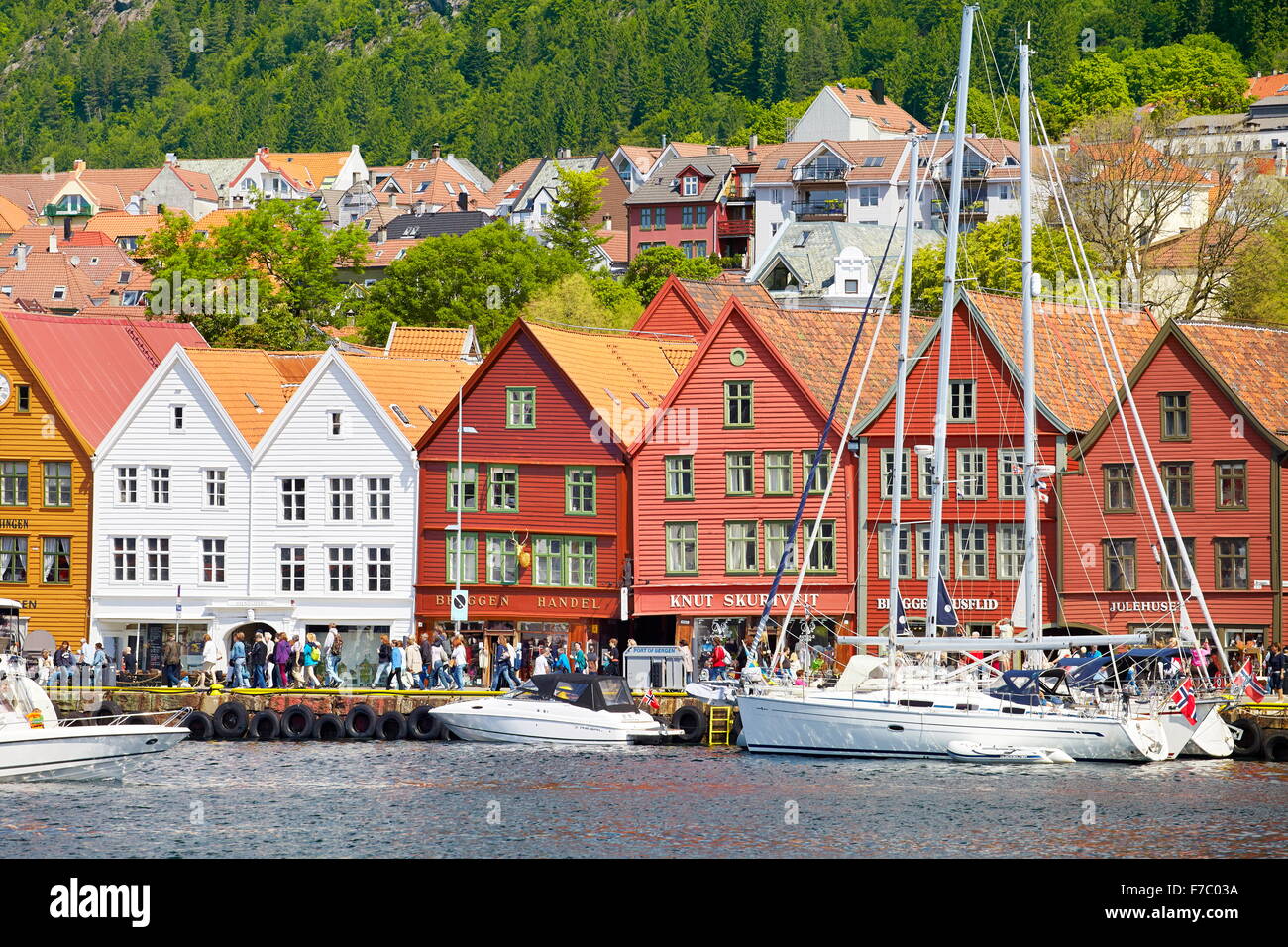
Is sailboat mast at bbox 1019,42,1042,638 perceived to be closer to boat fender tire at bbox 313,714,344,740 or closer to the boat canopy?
the boat canopy

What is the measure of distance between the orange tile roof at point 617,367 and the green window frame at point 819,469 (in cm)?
629

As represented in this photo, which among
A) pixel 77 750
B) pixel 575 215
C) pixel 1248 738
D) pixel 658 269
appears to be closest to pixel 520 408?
pixel 77 750

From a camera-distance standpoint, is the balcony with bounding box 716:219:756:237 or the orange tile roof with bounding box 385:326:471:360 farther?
Result: the balcony with bounding box 716:219:756:237

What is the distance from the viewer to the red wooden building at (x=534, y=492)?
77.4m

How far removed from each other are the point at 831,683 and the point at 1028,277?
494 inches

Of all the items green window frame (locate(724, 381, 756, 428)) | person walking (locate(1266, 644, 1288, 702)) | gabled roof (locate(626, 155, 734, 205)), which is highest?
gabled roof (locate(626, 155, 734, 205))

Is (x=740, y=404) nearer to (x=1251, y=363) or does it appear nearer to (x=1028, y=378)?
(x=1251, y=363)

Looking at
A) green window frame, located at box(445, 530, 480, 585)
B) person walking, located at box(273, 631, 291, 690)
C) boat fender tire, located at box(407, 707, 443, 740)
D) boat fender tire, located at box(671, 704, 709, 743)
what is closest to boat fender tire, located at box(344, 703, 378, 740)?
boat fender tire, located at box(407, 707, 443, 740)

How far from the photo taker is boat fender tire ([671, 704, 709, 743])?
199 feet

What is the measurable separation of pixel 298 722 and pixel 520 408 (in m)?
18.8

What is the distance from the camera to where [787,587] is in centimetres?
7388

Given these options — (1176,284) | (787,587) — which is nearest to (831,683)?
(787,587)

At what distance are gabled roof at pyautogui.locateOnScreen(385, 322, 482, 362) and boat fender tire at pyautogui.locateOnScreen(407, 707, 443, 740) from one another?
3124 centimetres
